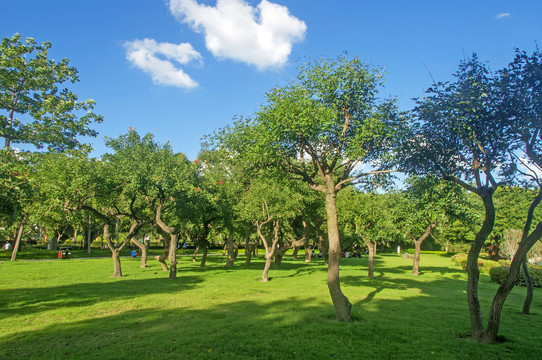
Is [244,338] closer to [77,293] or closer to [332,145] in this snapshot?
[332,145]

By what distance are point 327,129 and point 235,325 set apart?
7935 mm

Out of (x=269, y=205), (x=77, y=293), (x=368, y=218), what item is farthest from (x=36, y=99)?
(x=368, y=218)

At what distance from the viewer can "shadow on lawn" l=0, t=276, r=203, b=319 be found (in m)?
13.6

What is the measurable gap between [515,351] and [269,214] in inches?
690

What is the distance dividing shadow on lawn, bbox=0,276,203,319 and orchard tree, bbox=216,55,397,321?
9.41m

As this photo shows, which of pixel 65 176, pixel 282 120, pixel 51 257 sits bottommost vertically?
pixel 51 257

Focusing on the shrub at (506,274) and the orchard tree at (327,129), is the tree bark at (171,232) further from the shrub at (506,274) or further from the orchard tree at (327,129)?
the shrub at (506,274)

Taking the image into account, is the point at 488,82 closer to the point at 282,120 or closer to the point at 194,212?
the point at 282,120

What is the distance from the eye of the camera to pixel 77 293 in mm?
16688

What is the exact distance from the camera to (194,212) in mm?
25875

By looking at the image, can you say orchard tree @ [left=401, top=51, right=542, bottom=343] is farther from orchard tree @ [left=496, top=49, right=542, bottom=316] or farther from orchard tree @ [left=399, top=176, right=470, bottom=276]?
orchard tree @ [left=399, top=176, right=470, bottom=276]

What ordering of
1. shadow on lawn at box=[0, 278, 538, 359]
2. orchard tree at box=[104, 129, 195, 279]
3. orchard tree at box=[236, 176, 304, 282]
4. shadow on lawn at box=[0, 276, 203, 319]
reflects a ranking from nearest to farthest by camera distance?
shadow on lawn at box=[0, 278, 538, 359] → shadow on lawn at box=[0, 276, 203, 319] → orchard tree at box=[104, 129, 195, 279] → orchard tree at box=[236, 176, 304, 282]

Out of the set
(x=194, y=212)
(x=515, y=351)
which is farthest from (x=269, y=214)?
(x=515, y=351)

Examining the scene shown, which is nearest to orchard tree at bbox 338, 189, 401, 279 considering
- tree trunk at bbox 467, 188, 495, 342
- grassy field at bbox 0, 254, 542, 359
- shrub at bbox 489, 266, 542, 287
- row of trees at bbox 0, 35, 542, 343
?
shrub at bbox 489, 266, 542, 287
